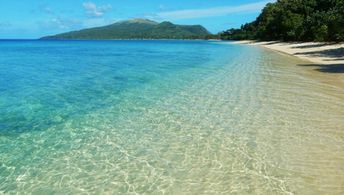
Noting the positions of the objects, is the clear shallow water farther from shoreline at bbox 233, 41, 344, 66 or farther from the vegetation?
the vegetation

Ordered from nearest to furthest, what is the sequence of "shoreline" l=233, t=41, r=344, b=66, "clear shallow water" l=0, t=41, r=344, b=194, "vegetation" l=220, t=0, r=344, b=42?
1. "clear shallow water" l=0, t=41, r=344, b=194
2. "shoreline" l=233, t=41, r=344, b=66
3. "vegetation" l=220, t=0, r=344, b=42

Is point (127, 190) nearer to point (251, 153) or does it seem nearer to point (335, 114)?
point (251, 153)

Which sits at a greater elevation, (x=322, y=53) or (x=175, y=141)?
(x=175, y=141)

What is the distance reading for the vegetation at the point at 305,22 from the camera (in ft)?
186

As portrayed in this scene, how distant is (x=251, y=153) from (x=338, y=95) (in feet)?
32.0

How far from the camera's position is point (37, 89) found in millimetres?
22219

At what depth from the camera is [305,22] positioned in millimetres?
77750

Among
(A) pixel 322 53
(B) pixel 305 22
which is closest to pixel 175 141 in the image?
(A) pixel 322 53

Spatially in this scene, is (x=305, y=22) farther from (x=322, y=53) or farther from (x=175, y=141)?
(x=175, y=141)

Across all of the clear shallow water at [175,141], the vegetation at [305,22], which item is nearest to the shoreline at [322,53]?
the vegetation at [305,22]

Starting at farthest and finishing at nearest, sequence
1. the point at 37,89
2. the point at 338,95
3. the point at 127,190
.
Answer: the point at 37,89, the point at 338,95, the point at 127,190

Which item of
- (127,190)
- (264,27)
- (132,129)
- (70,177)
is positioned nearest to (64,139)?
(132,129)

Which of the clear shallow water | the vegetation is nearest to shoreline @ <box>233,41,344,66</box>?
the vegetation

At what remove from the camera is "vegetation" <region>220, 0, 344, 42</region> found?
56628 millimetres
